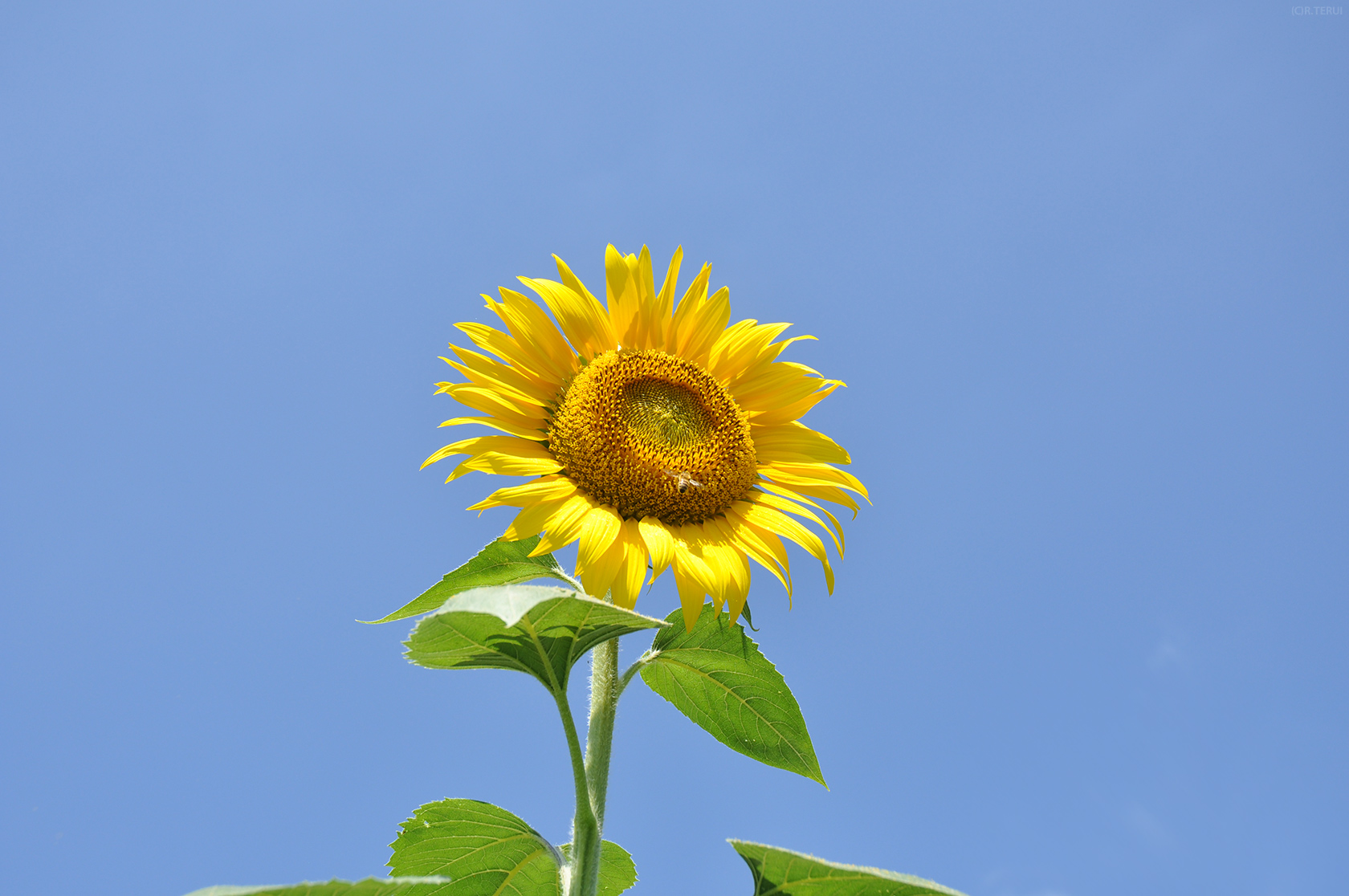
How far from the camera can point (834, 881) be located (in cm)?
248

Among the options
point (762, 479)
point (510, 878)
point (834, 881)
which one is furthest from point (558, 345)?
point (834, 881)

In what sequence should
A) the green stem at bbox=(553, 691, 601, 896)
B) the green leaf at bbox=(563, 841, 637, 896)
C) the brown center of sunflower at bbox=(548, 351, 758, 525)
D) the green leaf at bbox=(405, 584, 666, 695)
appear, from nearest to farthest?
the green leaf at bbox=(405, 584, 666, 695) → the green stem at bbox=(553, 691, 601, 896) → the brown center of sunflower at bbox=(548, 351, 758, 525) → the green leaf at bbox=(563, 841, 637, 896)

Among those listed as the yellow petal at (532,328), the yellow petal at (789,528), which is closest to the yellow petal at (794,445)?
the yellow petal at (789,528)

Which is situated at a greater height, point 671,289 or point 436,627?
point 671,289

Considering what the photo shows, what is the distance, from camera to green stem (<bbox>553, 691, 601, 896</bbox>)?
2293 mm

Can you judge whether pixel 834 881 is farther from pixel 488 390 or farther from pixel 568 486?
pixel 488 390

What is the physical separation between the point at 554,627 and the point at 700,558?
2.06ft

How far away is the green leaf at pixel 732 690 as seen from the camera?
2816 mm

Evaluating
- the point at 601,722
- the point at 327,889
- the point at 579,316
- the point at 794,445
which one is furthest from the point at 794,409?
the point at 327,889

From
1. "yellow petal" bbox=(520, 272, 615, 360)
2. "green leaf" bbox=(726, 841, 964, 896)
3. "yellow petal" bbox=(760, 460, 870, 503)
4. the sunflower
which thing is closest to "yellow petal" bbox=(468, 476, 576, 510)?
the sunflower

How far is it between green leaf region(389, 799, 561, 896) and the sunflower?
797 mm

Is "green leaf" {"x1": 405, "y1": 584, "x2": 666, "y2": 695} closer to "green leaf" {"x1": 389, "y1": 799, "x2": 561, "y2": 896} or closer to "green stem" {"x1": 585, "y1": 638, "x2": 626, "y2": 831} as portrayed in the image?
"green stem" {"x1": 585, "y1": 638, "x2": 626, "y2": 831}

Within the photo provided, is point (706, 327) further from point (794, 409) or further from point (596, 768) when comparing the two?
point (596, 768)

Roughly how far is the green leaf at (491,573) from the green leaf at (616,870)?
1.16 metres
